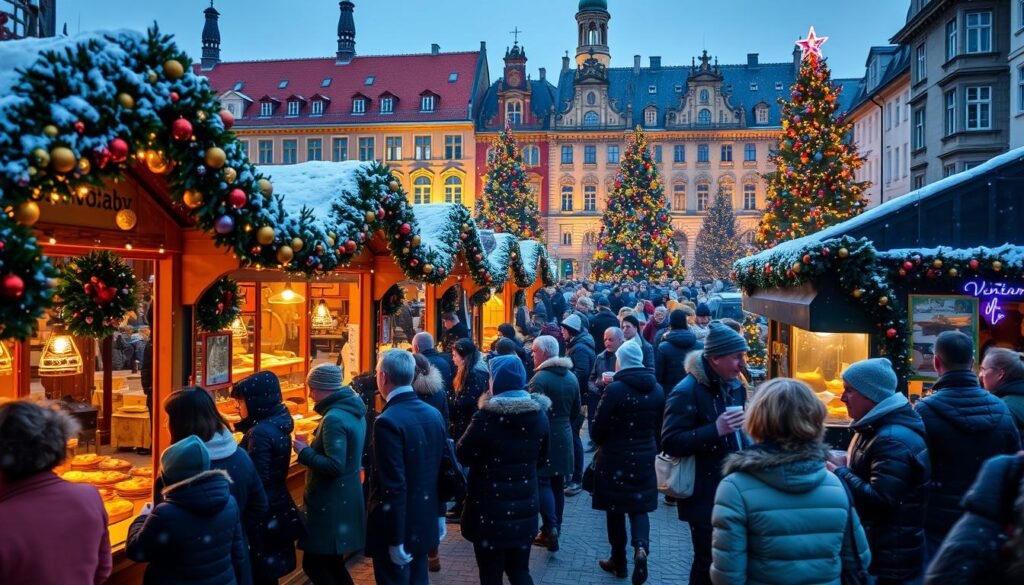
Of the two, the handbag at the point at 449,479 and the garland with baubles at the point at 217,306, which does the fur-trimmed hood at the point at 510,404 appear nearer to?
the handbag at the point at 449,479

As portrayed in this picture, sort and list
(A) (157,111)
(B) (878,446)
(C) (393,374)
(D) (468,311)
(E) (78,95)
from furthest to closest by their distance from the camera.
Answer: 1. (D) (468,311)
2. (C) (393,374)
3. (B) (878,446)
4. (A) (157,111)
5. (E) (78,95)

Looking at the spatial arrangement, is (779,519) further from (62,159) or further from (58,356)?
(58,356)

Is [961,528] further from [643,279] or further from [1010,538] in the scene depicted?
[643,279]

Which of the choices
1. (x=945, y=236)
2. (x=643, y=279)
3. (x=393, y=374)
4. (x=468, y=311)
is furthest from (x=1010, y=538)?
(x=643, y=279)

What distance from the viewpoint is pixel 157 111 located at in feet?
11.5

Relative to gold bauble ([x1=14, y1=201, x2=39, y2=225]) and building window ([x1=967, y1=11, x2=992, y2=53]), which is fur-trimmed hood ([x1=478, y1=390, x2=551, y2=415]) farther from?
building window ([x1=967, y1=11, x2=992, y2=53])

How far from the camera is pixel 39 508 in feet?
8.89

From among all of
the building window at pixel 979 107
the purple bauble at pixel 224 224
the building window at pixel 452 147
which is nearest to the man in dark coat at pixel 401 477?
the purple bauble at pixel 224 224

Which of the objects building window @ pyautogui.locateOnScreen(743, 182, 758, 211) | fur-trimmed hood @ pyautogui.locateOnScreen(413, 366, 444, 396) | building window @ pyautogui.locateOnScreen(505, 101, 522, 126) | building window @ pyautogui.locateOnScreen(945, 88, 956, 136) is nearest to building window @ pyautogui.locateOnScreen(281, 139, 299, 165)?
building window @ pyautogui.locateOnScreen(505, 101, 522, 126)

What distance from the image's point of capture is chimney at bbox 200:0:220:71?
202 feet

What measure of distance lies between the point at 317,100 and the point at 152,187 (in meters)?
55.0

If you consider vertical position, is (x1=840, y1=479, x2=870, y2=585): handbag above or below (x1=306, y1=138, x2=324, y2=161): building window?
below

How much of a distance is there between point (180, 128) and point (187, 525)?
1.77m

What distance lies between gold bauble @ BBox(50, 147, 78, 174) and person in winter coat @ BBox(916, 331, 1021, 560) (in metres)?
4.44
